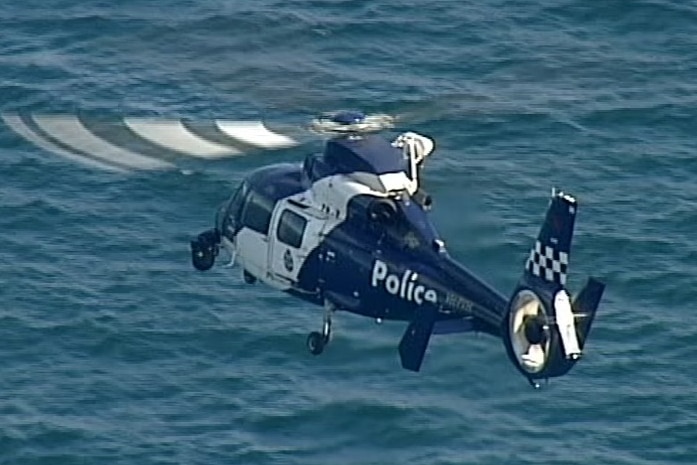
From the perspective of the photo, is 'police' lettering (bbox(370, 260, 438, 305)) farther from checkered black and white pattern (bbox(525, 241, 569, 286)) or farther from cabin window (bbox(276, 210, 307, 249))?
checkered black and white pattern (bbox(525, 241, 569, 286))

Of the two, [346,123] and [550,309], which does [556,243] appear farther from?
[346,123]

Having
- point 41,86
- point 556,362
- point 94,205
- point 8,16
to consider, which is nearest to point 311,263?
point 556,362

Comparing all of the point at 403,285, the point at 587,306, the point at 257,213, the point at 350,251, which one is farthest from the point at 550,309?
the point at 257,213

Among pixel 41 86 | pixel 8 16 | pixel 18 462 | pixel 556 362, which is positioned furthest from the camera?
pixel 8 16

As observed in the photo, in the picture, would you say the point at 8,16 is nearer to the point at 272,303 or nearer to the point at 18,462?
the point at 272,303

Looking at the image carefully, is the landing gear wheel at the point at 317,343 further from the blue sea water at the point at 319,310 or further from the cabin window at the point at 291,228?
the blue sea water at the point at 319,310

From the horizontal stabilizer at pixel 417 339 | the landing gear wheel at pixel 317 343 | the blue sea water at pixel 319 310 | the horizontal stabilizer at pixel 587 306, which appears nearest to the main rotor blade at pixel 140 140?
the blue sea water at pixel 319 310

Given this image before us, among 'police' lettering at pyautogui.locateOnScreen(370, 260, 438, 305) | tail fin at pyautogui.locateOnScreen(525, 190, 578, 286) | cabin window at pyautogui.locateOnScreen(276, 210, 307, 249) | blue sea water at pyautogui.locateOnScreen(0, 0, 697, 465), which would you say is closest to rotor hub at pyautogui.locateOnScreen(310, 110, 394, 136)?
blue sea water at pyautogui.locateOnScreen(0, 0, 697, 465)
